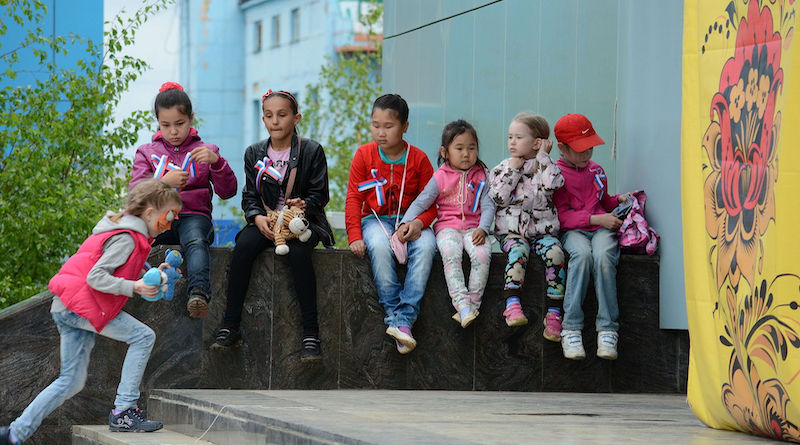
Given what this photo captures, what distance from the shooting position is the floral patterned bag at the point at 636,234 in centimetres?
724

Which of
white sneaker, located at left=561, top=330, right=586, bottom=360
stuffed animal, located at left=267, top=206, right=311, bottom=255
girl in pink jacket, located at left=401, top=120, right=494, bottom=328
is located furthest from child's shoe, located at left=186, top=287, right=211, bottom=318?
white sneaker, located at left=561, top=330, right=586, bottom=360

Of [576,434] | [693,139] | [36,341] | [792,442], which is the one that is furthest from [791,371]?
[36,341]

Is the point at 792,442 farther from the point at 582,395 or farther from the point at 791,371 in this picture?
the point at 582,395

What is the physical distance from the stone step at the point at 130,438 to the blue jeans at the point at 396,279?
1.64 meters

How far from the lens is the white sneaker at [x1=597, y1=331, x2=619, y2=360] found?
705cm

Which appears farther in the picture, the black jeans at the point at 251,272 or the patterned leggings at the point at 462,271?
the patterned leggings at the point at 462,271

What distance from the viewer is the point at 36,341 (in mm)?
6730

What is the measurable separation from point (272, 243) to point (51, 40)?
5365 millimetres

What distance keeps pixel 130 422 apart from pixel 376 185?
2.35 meters

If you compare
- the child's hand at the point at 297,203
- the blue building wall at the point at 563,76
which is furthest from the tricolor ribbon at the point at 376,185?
the blue building wall at the point at 563,76

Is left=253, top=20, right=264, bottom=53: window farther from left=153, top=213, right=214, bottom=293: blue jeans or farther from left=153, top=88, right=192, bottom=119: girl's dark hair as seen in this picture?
left=153, top=213, right=214, bottom=293: blue jeans

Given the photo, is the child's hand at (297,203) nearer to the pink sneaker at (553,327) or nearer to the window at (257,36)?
the pink sneaker at (553,327)

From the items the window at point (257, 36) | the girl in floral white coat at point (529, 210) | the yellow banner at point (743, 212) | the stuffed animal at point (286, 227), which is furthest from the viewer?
the window at point (257, 36)

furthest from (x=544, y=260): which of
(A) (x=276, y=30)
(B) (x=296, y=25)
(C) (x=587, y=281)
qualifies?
(A) (x=276, y=30)
